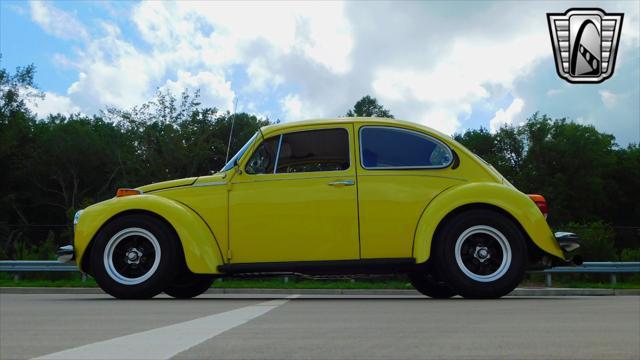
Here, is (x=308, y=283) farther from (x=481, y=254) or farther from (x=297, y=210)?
(x=481, y=254)

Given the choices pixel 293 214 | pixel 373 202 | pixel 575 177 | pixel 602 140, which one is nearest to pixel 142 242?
pixel 293 214

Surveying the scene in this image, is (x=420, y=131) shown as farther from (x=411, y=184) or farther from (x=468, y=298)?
(x=468, y=298)

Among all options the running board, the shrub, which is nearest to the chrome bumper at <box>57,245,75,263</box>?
the running board

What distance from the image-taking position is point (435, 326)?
4.77m

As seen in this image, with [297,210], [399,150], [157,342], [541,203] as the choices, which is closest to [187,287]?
[297,210]

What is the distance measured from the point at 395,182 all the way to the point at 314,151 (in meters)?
0.95

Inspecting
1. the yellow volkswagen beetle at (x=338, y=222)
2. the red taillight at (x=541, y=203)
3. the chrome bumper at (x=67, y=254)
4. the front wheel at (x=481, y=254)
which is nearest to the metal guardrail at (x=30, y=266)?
the chrome bumper at (x=67, y=254)

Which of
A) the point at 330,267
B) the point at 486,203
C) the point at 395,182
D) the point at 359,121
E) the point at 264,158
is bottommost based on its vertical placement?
the point at 330,267

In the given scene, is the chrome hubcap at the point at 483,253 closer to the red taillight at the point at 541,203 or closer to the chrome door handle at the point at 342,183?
the red taillight at the point at 541,203

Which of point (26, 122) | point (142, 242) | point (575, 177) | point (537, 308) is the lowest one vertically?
point (537, 308)

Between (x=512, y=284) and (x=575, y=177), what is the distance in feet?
217

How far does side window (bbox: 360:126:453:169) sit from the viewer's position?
8148mm

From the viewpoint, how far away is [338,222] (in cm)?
789

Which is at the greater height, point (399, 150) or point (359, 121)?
point (359, 121)
